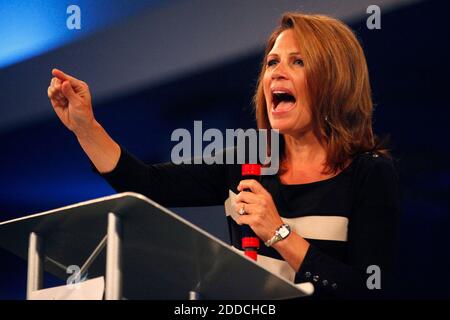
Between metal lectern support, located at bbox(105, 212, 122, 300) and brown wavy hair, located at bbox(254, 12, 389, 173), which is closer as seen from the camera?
metal lectern support, located at bbox(105, 212, 122, 300)

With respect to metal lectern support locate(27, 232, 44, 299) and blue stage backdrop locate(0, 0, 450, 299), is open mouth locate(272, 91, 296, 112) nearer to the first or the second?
blue stage backdrop locate(0, 0, 450, 299)

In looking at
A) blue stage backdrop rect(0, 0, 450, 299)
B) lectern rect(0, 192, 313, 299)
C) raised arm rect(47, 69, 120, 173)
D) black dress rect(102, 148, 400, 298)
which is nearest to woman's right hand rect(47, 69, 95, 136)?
raised arm rect(47, 69, 120, 173)

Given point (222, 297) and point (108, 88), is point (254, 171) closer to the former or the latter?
point (222, 297)

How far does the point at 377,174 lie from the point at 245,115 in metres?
0.72

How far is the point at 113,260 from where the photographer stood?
105cm

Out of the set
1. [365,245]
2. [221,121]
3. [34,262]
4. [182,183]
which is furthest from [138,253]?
[221,121]

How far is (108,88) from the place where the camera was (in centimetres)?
240

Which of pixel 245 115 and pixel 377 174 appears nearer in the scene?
pixel 377 174

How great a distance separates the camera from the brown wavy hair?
5.78 ft

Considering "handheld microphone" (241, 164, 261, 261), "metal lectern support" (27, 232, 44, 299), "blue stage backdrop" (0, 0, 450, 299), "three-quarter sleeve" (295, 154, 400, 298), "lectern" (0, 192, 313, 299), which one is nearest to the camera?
"lectern" (0, 192, 313, 299)

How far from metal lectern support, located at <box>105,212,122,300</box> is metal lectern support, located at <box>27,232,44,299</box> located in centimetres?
22

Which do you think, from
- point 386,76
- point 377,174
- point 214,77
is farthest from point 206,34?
point 377,174

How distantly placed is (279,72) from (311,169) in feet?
0.76
